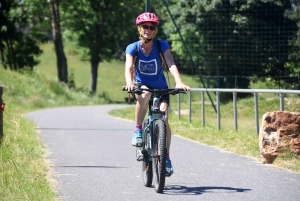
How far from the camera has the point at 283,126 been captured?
1002cm

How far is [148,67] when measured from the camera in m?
8.10

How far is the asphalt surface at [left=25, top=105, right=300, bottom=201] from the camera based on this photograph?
7.60 m

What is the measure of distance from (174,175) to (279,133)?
170 centimetres

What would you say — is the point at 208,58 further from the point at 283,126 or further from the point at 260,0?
the point at 283,126

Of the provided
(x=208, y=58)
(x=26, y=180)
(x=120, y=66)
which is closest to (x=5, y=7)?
(x=208, y=58)

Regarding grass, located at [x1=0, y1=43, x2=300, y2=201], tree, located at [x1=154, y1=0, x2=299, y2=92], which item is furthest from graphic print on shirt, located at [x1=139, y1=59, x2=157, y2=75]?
tree, located at [x1=154, y1=0, x2=299, y2=92]

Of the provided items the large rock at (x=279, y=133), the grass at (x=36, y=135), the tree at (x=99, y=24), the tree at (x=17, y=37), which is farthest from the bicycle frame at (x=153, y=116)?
the tree at (x=99, y=24)

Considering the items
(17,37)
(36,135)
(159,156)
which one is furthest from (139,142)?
(17,37)

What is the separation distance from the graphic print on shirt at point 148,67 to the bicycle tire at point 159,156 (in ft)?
1.89

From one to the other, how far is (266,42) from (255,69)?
2422 millimetres

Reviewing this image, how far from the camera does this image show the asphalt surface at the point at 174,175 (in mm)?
7598

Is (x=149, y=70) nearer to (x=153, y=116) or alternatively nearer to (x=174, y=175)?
(x=153, y=116)

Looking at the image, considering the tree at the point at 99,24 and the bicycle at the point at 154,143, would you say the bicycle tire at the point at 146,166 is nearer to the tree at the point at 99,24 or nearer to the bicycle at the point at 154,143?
the bicycle at the point at 154,143

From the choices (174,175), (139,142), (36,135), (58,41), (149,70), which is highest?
(58,41)
